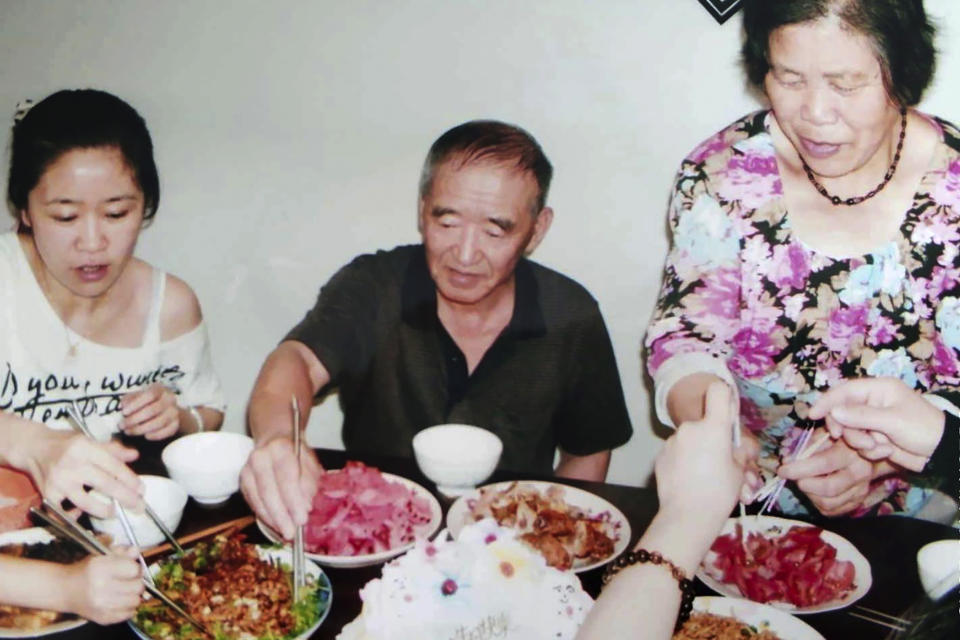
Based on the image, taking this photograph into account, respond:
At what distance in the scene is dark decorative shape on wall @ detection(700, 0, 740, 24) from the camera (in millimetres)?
1206

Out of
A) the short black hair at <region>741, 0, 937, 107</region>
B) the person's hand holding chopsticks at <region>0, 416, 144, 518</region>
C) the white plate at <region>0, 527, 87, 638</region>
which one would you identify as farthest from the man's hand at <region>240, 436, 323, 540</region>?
the short black hair at <region>741, 0, 937, 107</region>

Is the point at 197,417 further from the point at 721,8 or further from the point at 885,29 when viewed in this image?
the point at 885,29

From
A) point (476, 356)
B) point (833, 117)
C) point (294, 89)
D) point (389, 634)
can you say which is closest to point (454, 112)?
point (294, 89)

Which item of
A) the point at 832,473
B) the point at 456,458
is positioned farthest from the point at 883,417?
the point at 456,458

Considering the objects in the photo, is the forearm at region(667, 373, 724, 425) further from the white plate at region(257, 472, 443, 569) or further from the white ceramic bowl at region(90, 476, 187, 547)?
the white ceramic bowl at region(90, 476, 187, 547)

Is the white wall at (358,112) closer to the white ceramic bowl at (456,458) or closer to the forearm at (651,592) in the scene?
the white ceramic bowl at (456,458)

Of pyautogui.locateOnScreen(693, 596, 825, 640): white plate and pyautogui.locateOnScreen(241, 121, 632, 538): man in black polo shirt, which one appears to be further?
pyautogui.locateOnScreen(241, 121, 632, 538): man in black polo shirt

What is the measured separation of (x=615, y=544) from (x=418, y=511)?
25 cm

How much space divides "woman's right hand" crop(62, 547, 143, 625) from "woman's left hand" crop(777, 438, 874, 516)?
0.72 m

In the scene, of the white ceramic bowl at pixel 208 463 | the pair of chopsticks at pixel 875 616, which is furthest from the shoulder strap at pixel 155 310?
Answer: the pair of chopsticks at pixel 875 616

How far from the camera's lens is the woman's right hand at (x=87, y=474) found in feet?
3.42

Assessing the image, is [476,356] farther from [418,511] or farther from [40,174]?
[40,174]

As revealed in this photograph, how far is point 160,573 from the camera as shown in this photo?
0.99 metres

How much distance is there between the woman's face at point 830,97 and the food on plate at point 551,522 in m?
0.54
